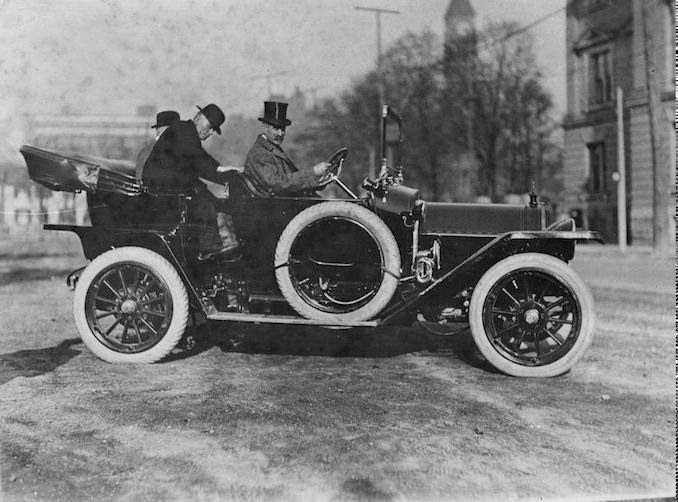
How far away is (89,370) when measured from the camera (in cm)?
A: 421

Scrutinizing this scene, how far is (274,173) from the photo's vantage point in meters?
4.38

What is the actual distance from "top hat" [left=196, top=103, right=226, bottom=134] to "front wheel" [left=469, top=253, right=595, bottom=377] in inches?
85.9

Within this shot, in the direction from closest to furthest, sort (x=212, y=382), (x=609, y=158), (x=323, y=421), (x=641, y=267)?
(x=323, y=421)
(x=212, y=382)
(x=641, y=267)
(x=609, y=158)

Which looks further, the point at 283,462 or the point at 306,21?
the point at 306,21

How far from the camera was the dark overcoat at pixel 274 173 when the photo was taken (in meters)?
4.29

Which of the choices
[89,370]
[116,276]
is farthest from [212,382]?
[116,276]

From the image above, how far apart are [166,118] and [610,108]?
21672mm

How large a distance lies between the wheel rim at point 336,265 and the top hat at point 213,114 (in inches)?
42.4

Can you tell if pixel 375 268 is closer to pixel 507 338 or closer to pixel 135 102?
pixel 507 338

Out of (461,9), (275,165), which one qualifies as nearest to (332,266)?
(275,165)

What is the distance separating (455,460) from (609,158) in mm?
24120

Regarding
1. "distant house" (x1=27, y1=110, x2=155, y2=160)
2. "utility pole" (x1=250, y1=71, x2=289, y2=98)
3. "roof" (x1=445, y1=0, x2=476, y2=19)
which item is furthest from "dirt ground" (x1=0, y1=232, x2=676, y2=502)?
"roof" (x1=445, y1=0, x2=476, y2=19)

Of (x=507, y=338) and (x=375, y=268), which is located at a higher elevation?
(x=375, y=268)

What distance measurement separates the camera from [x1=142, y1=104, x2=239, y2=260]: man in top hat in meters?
4.46
